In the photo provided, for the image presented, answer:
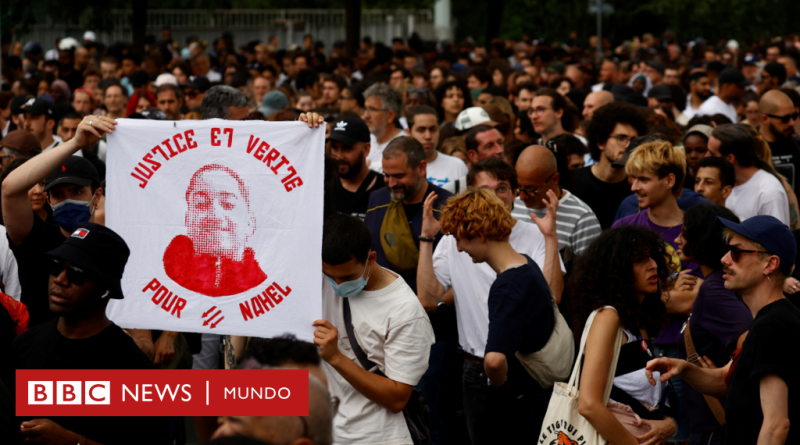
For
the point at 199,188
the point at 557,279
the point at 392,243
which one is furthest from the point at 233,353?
the point at 557,279

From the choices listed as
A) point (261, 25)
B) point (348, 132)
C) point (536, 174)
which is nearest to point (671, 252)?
point (536, 174)

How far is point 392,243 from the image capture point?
225 inches

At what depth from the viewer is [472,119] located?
27.9 feet

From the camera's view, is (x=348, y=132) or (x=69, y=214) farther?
(x=348, y=132)

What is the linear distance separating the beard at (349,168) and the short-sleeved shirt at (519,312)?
8.16 feet

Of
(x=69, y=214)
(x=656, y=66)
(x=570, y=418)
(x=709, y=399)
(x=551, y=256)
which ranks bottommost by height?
(x=709, y=399)

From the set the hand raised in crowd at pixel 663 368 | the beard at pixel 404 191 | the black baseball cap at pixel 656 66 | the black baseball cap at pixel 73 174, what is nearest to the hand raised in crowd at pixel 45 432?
the black baseball cap at pixel 73 174

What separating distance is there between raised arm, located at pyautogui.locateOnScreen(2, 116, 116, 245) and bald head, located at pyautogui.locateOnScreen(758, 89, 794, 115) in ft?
21.5

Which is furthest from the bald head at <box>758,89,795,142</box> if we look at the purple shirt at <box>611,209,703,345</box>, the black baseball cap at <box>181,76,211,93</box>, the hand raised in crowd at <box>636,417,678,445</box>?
the black baseball cap at <box>181,76,211,93</box>

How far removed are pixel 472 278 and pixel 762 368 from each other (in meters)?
2.05

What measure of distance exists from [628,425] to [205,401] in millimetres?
1830

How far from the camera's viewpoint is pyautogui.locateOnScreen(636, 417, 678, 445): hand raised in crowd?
3.86 metres

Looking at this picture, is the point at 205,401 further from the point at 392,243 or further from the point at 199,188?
the point at 392,243

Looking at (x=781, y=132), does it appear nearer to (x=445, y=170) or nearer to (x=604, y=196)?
(x=604, y=196)
